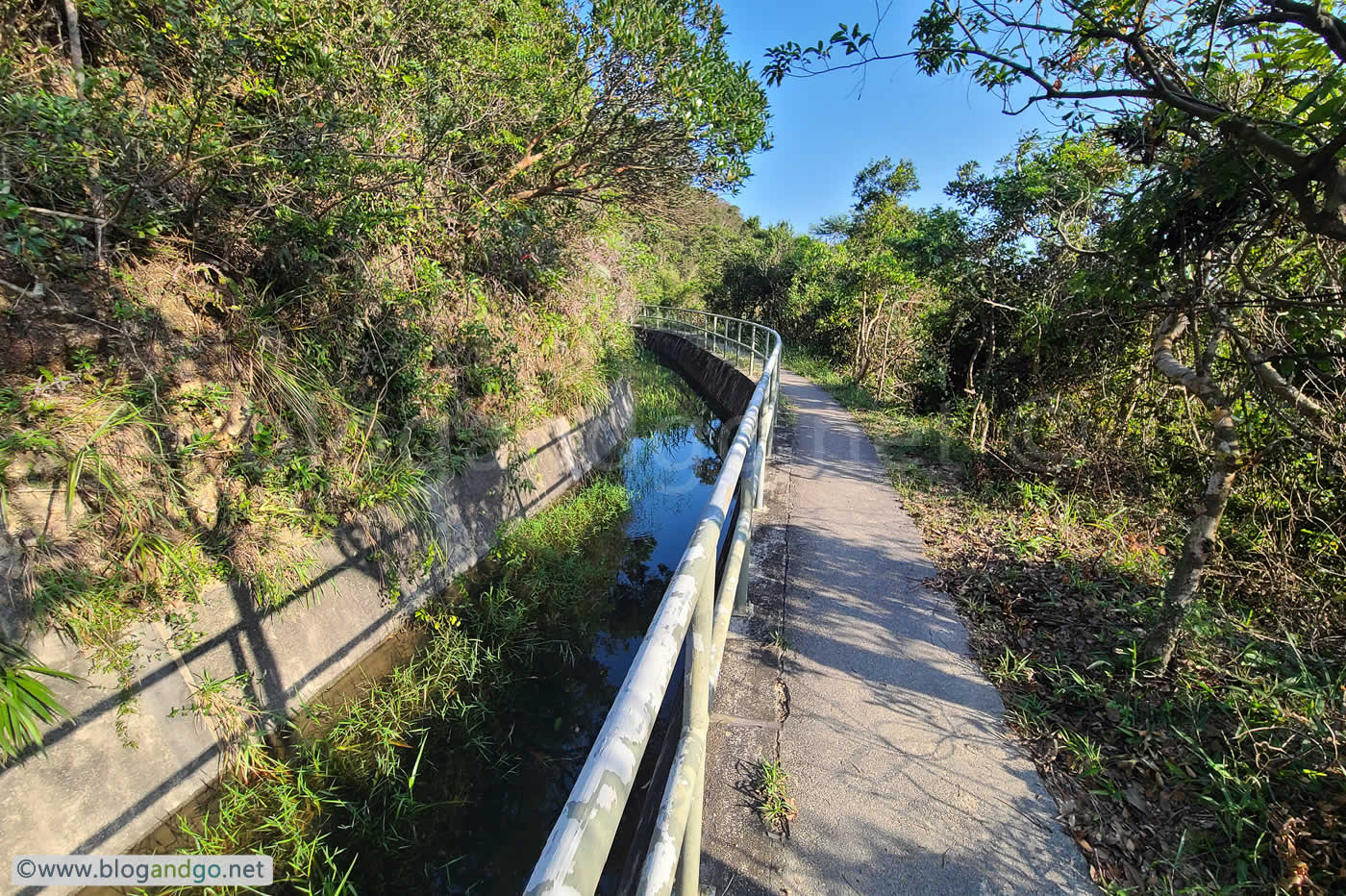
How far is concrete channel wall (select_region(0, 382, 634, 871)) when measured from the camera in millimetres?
2467

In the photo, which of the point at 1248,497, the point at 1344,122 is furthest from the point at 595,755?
the point at 1248,497

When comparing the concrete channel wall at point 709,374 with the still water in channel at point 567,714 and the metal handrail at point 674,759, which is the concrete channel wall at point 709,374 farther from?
the metal handrail at point 674,759

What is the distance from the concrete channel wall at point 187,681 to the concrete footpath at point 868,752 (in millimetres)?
2955

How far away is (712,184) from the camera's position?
7.19m

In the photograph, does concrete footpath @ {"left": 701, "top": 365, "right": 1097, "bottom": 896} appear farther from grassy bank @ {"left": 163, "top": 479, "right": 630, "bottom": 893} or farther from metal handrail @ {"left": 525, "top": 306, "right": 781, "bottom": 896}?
grassy bank @ {"left": 163, "top": 479, "right": 630, "bottom": 893}

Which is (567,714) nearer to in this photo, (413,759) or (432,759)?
(432,759)

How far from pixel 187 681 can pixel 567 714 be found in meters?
2.24

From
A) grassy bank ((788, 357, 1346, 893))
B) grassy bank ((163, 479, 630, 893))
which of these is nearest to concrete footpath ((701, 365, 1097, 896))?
grassy bank ((788, 357, 1346, 893))

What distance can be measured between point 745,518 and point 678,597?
5.64 ft

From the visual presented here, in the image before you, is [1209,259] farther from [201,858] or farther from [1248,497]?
[201,858]

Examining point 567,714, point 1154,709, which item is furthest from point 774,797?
point 567,714

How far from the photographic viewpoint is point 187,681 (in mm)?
3010

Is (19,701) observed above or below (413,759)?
above

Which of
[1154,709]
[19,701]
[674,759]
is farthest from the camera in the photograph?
[1154,709]
